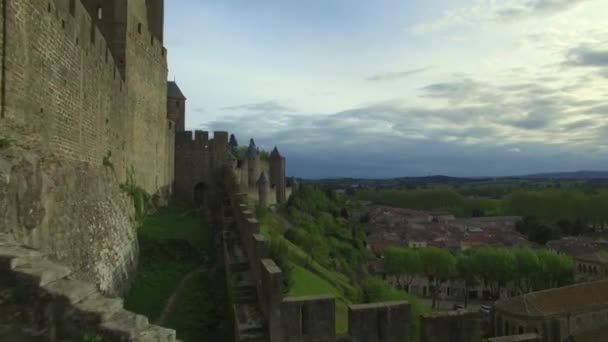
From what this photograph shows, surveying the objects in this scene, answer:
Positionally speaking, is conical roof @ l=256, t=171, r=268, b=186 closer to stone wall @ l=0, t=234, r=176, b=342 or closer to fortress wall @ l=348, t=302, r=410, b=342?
fortress wall @ l=348, t=302, r=410, b=342

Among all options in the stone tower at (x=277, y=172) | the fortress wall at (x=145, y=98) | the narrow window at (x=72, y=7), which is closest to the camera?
the narrow window at (x=72, y=7)

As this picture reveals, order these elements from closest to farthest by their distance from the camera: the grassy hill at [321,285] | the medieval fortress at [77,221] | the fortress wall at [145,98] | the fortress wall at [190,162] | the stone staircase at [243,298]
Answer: the medieval fortress at [77,221] → the stone staircase at [243,298] → the grassy hill at [321,285] → the fortress wall at [145,98] → the fortress wall at [190,162]

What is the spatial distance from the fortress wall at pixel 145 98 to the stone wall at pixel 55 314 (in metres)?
16.9

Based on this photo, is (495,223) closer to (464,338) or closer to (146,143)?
(146,143)

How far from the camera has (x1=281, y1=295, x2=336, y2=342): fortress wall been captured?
25.2 feet

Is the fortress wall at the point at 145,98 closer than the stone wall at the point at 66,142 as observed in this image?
No

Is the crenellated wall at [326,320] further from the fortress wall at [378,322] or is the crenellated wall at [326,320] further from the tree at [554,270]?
the tree at [554,270]

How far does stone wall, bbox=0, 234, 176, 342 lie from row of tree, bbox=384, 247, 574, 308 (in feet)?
172

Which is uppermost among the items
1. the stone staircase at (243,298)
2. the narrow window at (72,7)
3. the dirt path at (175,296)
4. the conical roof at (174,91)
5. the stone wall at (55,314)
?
the conical roof at (174,91)

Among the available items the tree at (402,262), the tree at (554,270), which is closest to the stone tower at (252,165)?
the tree at (402,262)

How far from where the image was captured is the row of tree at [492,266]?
5381 centimetres

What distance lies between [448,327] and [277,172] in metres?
34.4

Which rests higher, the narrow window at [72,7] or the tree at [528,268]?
the narrow window at [72,7]

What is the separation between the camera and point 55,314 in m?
4.48
